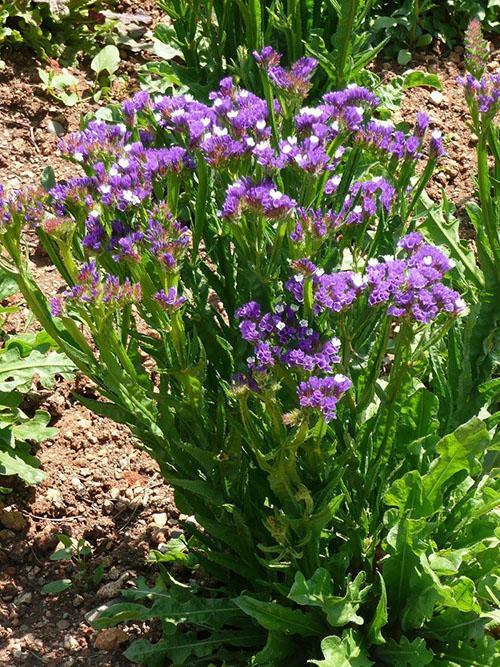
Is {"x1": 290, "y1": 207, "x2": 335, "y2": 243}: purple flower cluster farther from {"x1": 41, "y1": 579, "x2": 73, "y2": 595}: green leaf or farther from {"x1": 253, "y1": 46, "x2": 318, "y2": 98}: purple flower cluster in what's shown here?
{"x1": 41, "y1": 579, "x2": 73, "y2": 595}: green leaf

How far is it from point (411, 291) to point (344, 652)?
90 centimetres

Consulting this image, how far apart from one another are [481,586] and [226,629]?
755mm

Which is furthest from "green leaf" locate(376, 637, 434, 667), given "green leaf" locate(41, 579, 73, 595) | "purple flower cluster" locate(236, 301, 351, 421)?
"green leaf" locate(41, 579, 73, 595)

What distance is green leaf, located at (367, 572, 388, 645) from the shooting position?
228 cm

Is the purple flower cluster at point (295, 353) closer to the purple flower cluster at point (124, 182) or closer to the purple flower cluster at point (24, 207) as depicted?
the purple flower cluster at point (124, 182)

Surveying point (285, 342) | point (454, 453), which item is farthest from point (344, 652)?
point (285, 342)

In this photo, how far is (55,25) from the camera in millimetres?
4707

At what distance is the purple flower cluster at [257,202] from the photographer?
78.1 inches

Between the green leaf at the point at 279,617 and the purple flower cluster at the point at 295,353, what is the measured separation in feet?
2.06

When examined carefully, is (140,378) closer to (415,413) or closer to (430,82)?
(415,413)

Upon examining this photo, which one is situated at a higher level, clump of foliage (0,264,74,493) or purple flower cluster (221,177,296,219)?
purple flower cluster (221,177,296,219)

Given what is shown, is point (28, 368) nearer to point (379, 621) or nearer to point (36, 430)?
point (36, 430)

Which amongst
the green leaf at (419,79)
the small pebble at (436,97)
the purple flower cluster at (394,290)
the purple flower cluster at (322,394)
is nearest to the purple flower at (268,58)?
the purple flower cluster at (394,290)

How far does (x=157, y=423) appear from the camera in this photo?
2.35 metres
